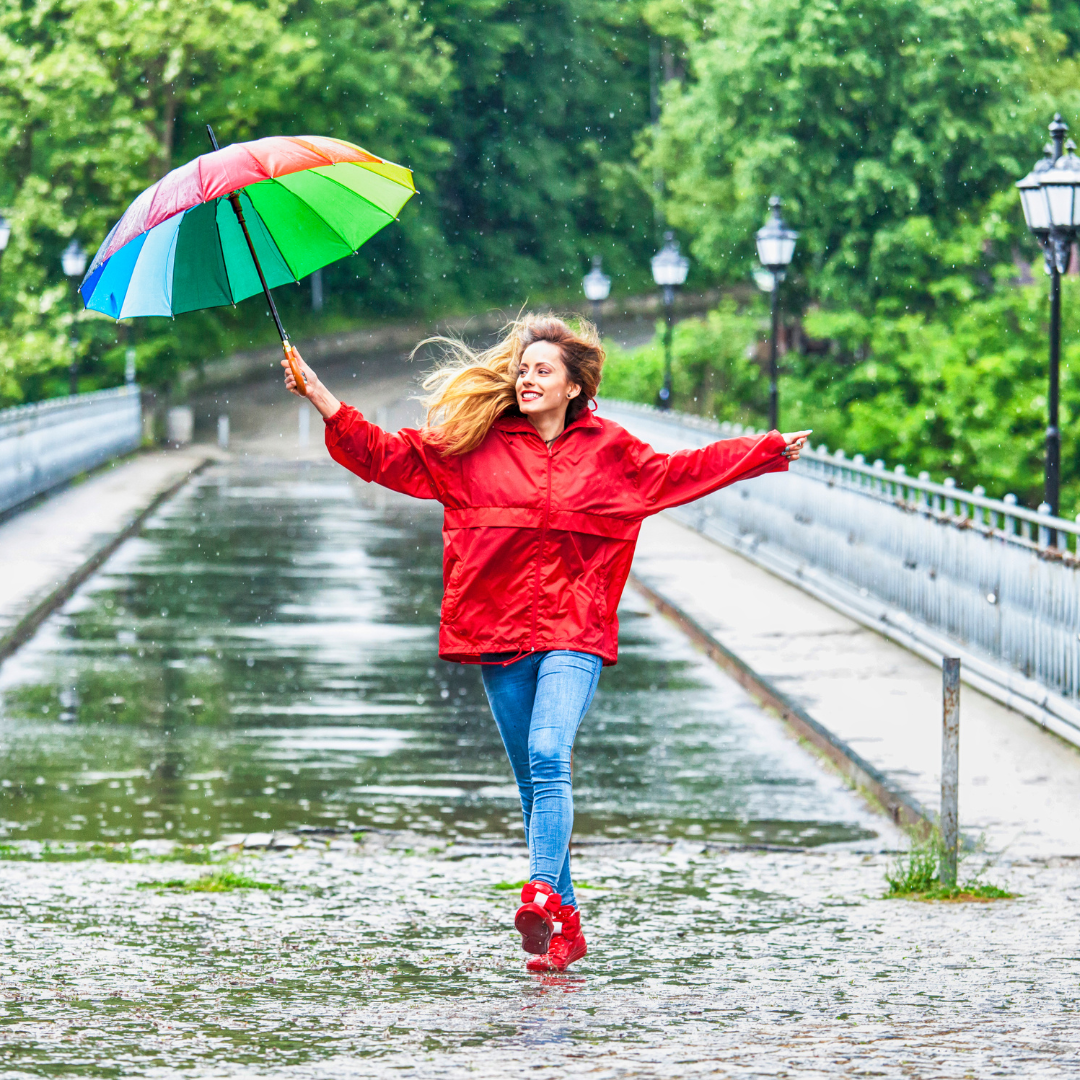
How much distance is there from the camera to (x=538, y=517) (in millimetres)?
6051

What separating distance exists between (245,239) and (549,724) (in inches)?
79.7

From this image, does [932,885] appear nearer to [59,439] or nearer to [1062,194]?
[1062,194]

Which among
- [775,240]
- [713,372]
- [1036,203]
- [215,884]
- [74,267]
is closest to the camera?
[215,884]

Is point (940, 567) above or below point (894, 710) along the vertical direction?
above

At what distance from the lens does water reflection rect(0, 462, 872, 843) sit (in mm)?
9461

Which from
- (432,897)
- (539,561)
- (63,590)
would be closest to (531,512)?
(539,561)

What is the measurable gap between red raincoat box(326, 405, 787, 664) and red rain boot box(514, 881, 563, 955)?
27.2 inches

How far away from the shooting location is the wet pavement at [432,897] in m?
5.30

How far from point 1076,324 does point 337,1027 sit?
3129 cm

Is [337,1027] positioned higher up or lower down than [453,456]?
lower down

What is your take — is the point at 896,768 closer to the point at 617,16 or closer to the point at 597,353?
the point at 597,353

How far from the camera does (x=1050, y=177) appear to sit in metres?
15.0

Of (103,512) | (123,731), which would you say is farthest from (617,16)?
(123,731)

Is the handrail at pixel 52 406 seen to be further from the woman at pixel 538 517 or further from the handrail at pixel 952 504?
the woman at pixel 538 517
